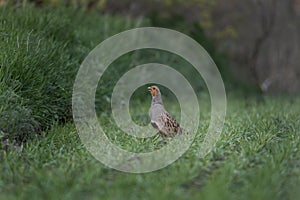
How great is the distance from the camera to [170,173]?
3.81 meters

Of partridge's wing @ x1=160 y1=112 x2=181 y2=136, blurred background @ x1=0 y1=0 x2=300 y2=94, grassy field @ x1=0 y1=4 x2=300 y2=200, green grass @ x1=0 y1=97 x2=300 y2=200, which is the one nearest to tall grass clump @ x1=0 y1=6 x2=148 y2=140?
grassy field @ x1=0 y1=4 x2=300 y2=200

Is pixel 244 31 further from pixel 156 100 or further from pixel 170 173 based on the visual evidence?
pixel 170 173

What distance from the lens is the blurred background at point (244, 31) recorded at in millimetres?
12930

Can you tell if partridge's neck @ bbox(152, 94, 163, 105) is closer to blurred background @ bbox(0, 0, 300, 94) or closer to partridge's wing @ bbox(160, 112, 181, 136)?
partridge's wing @ bbox(160, 112, 181, 136)

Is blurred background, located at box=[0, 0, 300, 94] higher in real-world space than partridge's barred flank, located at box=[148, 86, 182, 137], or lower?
higher

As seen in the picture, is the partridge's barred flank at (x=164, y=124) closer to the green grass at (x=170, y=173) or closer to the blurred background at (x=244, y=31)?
the green grass at (x=170, y=173)

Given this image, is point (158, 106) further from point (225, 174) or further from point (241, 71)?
point (241, 71)

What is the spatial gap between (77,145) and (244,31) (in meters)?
10.1

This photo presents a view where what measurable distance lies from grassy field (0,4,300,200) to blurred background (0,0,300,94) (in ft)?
16.4

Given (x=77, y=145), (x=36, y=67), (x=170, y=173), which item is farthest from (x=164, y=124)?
(x=36, y=67)

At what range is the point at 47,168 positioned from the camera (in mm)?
4027

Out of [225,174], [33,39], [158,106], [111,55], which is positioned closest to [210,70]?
[111,55]

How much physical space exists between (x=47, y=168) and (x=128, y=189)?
86 cm

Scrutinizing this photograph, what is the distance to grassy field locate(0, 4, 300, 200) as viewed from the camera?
3478 mm
